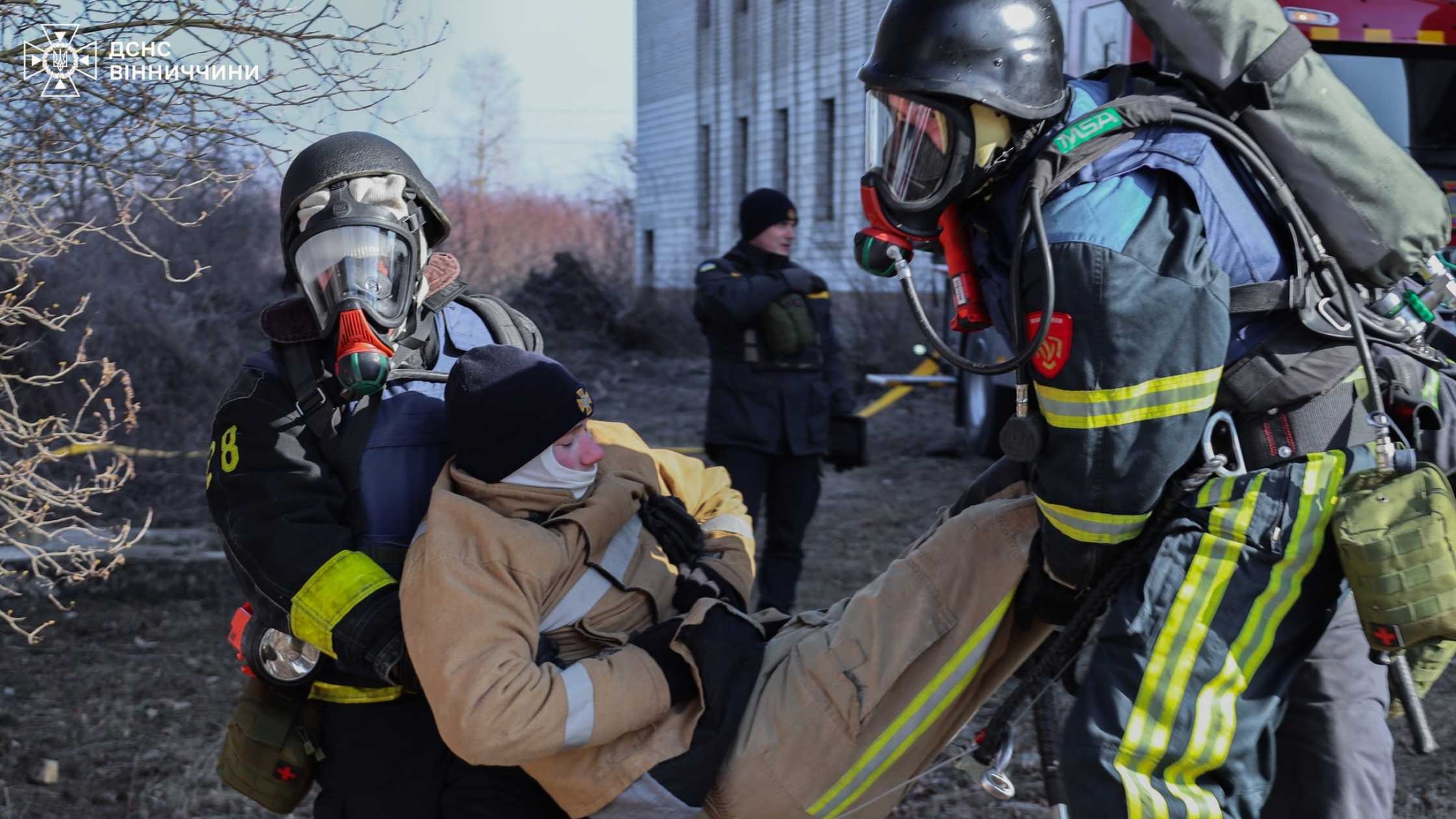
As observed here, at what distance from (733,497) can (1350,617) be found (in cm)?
131

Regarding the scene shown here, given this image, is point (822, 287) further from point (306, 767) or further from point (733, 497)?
point (306, 767)

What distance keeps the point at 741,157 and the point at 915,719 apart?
63.8 feet

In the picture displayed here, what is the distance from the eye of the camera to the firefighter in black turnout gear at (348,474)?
2455mm

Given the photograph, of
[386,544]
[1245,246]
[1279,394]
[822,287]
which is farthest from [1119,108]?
[822,287]

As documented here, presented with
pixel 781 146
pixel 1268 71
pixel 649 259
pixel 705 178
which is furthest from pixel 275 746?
pixel 649 259

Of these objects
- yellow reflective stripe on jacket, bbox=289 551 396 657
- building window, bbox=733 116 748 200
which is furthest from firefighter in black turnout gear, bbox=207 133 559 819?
building window, bbox=733 116 748 200

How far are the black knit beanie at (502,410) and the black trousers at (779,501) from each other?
2963mm

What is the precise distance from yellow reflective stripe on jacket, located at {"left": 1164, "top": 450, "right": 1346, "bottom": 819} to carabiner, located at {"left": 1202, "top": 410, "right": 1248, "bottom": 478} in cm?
12

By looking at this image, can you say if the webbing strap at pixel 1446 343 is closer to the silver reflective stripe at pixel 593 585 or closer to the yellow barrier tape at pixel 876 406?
the silver reflective stripe at pixel 593 585

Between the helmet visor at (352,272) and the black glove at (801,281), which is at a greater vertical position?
the helmet visor at (352,272)

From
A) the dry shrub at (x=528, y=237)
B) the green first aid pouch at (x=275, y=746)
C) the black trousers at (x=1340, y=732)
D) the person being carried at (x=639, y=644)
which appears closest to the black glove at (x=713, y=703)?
the person being carried at (x=639, y=644)

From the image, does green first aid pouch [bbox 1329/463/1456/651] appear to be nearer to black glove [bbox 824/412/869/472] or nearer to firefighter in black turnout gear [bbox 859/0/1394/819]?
firefighter in black turnout gear [bbox 859/0/1394/819]

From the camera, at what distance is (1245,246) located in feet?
7.74

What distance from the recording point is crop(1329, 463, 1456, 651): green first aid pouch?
215 cm
